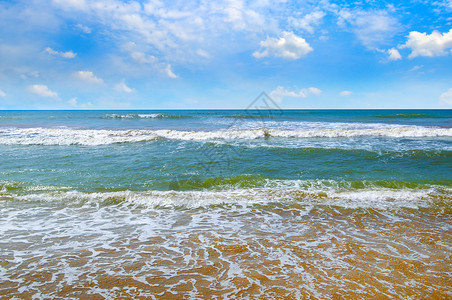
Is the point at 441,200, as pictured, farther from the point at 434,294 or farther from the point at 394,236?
the point at 434,294

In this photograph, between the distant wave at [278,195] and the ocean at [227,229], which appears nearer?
the ocean at [227,229]

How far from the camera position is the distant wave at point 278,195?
697 cm

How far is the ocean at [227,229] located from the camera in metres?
3.60

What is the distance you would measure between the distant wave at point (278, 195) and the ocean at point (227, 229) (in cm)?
5

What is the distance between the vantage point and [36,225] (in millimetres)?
5598

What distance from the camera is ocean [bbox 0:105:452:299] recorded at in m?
3.60

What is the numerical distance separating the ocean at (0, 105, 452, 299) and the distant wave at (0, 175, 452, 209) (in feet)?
0.18

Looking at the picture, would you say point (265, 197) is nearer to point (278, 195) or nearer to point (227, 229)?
point (278, 195)

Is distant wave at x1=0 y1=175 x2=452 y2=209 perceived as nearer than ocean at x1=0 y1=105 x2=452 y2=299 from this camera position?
No

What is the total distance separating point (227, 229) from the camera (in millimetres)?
5449

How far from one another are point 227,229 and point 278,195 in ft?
8.53

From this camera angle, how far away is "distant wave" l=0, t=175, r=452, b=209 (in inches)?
274

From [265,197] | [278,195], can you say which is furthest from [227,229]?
[278,195]

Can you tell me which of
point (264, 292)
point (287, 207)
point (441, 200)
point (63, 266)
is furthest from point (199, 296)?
point (441, 200)
